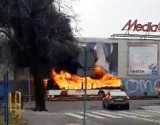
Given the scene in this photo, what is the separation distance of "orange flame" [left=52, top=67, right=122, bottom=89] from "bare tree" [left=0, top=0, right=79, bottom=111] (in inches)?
835

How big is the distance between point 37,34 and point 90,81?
3235cm

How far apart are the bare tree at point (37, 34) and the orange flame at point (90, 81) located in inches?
835

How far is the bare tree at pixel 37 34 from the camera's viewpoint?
32344 mm

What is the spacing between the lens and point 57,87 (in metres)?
67.6

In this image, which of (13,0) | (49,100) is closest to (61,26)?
(13,0)

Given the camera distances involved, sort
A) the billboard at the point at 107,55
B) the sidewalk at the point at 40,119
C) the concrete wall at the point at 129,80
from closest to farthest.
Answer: the sidewalk at the point at 40,119 < the billboard at the point at 107,55 < the concrete wall at the point at 129,80

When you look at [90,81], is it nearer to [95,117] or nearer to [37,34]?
[37,34]

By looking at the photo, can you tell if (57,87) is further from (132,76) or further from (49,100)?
(132,76)

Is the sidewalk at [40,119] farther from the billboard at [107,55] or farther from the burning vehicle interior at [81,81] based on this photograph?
the billboard at [107,55]

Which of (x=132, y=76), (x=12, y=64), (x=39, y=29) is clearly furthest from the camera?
(x=132, y=76)

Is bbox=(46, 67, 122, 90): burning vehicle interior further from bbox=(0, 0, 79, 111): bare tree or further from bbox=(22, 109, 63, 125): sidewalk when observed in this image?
bbox=(22, 109, 63, 125): sidewalk

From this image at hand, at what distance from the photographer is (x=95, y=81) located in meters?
70.0

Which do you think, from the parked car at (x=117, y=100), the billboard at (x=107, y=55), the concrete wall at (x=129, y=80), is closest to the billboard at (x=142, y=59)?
the concrete wall at (x=129, y=80)

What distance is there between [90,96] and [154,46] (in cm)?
1216
